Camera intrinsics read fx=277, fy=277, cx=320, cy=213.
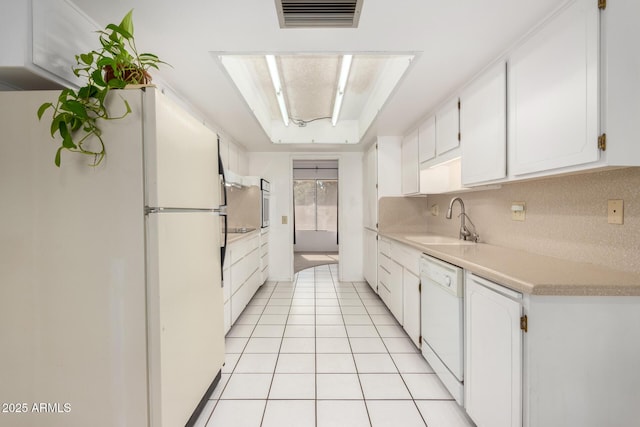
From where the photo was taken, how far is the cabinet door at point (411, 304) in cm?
229

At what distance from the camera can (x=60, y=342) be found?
49.0 inches

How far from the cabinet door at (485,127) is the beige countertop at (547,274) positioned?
574 millimetres

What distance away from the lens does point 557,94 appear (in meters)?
1.38

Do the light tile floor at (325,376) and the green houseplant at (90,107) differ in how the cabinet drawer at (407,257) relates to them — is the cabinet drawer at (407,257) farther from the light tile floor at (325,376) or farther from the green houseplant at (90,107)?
the green houseplant at (90,107)

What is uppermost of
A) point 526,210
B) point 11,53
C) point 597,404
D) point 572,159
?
point 11,53

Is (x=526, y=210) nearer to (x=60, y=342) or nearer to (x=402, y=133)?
(x=402, y=133)

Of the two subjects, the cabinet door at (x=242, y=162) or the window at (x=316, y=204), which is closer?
the cabinet door at (x=242, y=162)

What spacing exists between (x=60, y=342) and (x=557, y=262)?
2536 mm

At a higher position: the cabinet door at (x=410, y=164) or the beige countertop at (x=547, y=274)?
the cabinet door at (x=410, y=164)

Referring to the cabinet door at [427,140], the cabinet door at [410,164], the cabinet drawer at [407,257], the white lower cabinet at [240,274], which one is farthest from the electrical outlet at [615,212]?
the white lower cabinet at [240,274]

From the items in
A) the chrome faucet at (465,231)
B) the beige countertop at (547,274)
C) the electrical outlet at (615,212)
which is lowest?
the beige countertop at (547,274)

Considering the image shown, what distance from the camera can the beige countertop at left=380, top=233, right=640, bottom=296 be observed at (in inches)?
42.8

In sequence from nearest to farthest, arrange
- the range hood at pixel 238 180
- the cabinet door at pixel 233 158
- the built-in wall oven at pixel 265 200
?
the range hood at pixel 238 180 < the cabinet door at pixel 233 158 < the built-in wall oven at pixel 265 200

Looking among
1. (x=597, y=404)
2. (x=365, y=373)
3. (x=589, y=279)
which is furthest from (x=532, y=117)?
(x=365, y=373)
